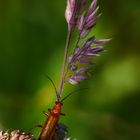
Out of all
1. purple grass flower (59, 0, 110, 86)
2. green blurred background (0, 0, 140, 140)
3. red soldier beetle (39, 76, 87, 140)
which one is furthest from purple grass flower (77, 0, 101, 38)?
green blurred background (0, 0, 140, 140)

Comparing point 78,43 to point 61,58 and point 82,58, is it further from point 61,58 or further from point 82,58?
point 61,58

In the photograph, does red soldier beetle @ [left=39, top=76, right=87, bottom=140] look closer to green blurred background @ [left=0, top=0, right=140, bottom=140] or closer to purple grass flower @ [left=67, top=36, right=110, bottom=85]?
purple grass flower @ [left=67, top=36, right=110, bottom=85]

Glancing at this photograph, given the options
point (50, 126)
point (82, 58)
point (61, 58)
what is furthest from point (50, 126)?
point (61, 58)

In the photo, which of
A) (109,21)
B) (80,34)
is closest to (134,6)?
(109,21)

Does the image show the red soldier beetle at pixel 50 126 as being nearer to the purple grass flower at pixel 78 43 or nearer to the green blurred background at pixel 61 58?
the purple grass flower at pixel 78 43

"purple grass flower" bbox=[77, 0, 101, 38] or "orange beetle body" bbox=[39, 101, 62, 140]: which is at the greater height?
"purple grass flower" bbox=[77, 0, 101, 38]

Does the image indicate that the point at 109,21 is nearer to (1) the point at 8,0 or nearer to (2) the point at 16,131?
(1) the point at 8,0

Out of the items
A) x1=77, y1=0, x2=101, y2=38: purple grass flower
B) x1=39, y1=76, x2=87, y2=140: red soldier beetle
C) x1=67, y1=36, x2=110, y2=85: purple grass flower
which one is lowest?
x1=39, y1=76, x2=87, y2=140: red soldier beetle

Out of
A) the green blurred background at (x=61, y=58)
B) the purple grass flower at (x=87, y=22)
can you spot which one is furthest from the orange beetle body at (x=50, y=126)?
the green blurred background at (x=61, y=58)
